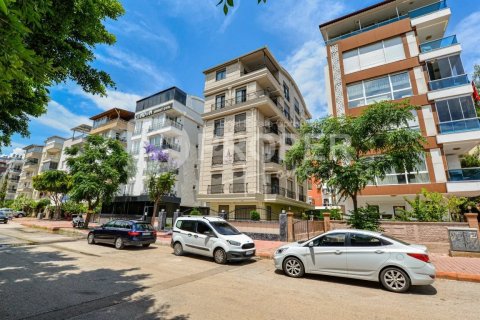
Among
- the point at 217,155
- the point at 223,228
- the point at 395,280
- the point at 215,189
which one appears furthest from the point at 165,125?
the point at 395,280

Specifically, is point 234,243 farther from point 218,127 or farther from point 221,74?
point 221,74

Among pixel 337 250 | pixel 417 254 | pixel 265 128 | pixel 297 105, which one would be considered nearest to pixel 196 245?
pixel 337 250

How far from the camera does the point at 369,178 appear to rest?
11711 millimetres

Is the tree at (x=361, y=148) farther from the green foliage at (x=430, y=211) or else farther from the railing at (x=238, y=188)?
the railing at (x=238, y=188)

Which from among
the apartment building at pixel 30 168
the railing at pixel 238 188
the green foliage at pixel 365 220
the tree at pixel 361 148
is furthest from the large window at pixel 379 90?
the apartment building at pixel 30 168

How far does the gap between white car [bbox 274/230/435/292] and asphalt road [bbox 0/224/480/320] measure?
34 centimetres

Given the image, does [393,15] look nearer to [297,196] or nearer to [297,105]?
[297,105]

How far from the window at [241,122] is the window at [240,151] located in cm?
148

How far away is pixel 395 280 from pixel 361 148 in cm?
778

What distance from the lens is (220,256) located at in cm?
1028

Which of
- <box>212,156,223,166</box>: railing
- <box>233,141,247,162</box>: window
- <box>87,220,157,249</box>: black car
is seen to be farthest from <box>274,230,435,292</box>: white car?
<box>212,156,223,166</box>: railing

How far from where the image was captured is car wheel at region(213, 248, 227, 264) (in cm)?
1016

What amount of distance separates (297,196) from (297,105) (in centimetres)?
1379

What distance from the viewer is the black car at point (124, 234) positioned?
13.5 metres
